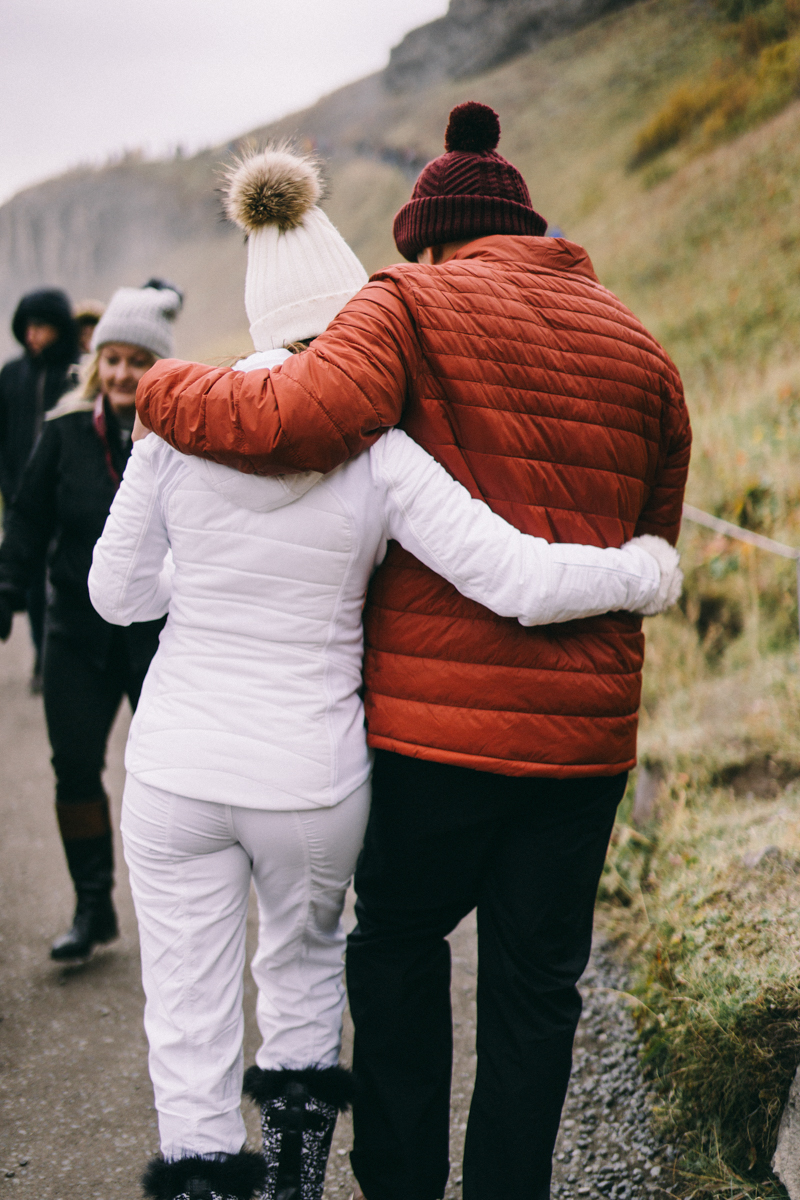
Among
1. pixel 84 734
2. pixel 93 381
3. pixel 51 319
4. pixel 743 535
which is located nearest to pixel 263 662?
pixel 84 734

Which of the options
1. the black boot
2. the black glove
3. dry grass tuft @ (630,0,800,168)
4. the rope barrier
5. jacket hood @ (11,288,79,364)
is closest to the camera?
the black glove

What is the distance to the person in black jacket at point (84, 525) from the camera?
3.08m

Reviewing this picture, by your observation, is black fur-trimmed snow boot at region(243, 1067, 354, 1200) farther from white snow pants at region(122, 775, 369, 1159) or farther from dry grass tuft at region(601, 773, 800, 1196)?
dry grass tuft at region(601, 773, 800, 1196)

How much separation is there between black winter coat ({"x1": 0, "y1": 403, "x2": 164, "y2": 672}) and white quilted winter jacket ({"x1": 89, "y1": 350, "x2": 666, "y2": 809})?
130cm

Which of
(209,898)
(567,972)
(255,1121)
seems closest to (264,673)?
(209,898)

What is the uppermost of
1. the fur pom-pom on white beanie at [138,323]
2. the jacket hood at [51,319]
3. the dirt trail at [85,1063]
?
the jacket hood at [51,319]

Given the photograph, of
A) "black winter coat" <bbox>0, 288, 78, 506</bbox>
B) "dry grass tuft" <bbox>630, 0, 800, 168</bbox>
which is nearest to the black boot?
"black winter coat" <bbox>0, 288, 78, 506</bbox>

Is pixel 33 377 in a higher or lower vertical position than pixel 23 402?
higher

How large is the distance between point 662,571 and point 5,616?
191 centimetres

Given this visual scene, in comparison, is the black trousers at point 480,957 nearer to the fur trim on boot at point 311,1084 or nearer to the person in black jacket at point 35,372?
the fur trim on boot at point 311,1084

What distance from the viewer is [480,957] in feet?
6.55

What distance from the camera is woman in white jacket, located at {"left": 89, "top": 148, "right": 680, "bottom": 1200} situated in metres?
1.68

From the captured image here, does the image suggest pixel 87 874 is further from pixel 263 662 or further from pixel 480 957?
pixel 263 662

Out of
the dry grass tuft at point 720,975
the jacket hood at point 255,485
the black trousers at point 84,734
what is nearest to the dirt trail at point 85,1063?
the dry grass tuft at point 720,975
